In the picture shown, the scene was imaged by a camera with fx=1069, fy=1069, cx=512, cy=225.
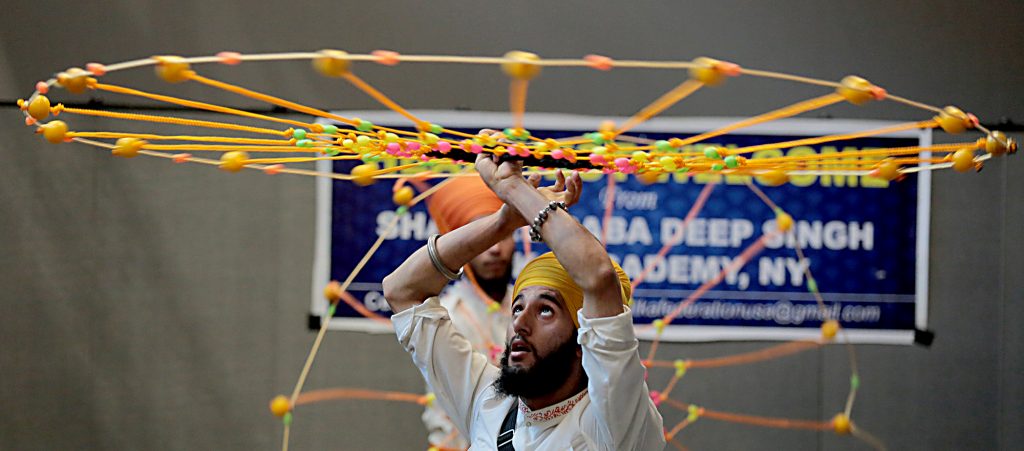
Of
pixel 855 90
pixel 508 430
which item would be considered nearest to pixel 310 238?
pixel 508 430

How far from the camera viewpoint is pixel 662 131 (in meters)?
5.18

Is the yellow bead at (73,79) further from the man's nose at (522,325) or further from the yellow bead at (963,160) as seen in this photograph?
the yellow bead at (963,160)

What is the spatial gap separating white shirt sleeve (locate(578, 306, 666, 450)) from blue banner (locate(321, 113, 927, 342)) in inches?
117

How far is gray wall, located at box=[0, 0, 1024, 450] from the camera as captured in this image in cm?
523

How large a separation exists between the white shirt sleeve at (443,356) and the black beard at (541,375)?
→ 9.1 inches

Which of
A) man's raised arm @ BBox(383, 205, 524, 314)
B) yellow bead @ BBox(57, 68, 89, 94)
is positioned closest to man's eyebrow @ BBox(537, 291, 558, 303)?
man's raised arm @ BBox(383, 205, 524, 314)

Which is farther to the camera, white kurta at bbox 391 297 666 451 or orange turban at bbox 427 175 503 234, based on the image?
orange turban at bbox 427 175 503 234

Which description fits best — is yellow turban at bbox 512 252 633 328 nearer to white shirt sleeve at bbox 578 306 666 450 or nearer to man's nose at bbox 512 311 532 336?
man's nose at bbox 512 311 532 336

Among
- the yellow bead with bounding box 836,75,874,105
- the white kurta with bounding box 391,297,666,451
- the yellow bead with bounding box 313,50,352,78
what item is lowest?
the white kurta with bounding box 391,297,666,451

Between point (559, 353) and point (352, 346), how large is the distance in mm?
2929

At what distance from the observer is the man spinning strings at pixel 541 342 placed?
7.07 feet

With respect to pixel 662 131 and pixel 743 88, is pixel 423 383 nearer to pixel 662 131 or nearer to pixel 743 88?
pixel 662 131

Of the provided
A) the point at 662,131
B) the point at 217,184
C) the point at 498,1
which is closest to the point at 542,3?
the point at 498,1

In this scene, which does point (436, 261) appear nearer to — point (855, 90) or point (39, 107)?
point (39, 107)
